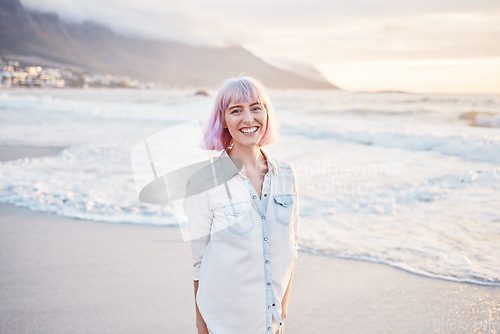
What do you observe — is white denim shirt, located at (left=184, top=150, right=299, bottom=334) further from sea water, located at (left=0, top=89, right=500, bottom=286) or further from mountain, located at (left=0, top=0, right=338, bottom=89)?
mountain, located at (left=0, top=0, right=338, bottom=89)

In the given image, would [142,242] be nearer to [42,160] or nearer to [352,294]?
[352,294]

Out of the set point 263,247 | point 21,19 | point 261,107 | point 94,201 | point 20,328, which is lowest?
point 20,328

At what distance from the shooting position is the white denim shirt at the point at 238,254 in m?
1.81

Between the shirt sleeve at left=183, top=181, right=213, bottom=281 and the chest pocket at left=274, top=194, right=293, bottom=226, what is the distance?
0.34m

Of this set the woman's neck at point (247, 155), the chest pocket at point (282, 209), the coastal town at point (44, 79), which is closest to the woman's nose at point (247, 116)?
the woman's neck at point (247, 155)

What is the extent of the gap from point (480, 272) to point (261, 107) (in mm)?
3117

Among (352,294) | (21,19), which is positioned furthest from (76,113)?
(21,19)

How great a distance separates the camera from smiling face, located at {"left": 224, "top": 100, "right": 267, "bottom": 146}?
1893mm

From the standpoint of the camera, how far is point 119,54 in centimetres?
16888

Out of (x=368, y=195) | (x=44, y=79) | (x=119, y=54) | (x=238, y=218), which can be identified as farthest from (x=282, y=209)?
(x=119, y=54)

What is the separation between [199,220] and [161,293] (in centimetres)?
183

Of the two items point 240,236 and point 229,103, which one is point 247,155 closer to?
point 229,103

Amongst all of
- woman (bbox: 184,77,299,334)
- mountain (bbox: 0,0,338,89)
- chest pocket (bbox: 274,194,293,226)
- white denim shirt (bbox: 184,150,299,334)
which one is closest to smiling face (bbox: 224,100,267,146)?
woman (bbox: 184,77,299,334)

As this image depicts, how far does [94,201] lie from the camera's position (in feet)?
18.5
